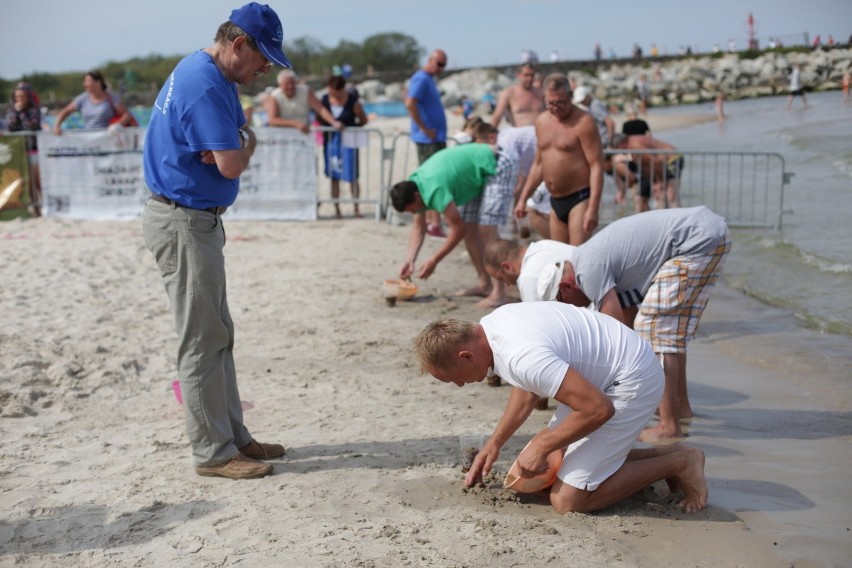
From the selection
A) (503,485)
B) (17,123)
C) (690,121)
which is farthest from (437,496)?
(690,121)

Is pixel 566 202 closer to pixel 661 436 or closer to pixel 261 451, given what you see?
pixel 661 436

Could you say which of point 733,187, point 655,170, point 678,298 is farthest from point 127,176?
point 733,187

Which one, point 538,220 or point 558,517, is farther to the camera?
point 538,220

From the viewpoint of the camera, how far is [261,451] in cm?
472

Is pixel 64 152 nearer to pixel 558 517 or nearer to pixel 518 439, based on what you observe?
pixel 518 439

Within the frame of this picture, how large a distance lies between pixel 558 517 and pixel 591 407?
29.0 inches

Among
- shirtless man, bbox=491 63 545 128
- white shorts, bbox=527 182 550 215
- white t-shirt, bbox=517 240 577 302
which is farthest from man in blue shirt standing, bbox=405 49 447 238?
white t-shirt, bbox=517 240 577 302

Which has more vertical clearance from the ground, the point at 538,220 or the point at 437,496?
the point at 538,220

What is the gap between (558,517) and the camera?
3.99 metres

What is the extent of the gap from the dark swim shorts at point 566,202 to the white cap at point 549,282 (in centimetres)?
215

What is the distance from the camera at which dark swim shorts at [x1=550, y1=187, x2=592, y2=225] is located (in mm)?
7027

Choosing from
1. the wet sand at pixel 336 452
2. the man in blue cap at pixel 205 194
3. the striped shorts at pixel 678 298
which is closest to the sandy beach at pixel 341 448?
the wet sand at pixel 336 452

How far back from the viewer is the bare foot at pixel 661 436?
16.1 ft

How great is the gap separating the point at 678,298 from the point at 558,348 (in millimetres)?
1517
